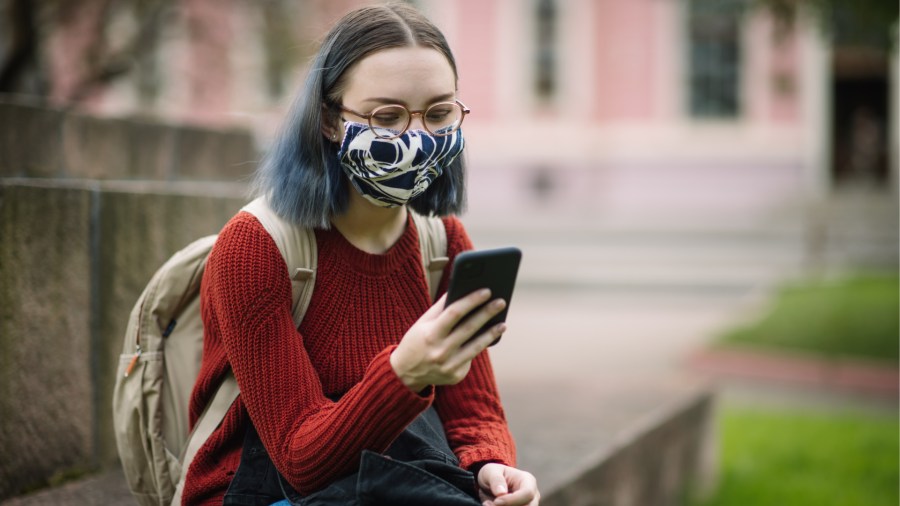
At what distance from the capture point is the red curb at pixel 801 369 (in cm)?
793

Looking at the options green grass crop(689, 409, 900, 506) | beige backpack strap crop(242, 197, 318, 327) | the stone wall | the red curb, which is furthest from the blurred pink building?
beige backpack strap crop(242, 197, 318, 327)

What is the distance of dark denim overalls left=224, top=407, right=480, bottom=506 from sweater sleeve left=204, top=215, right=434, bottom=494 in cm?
4

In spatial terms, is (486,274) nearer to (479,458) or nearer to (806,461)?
(479,458)

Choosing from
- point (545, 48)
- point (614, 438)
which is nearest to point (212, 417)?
point (614, 438)

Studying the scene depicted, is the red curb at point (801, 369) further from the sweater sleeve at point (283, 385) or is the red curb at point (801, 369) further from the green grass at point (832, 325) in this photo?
the sweater sleeve at point (283, 385)

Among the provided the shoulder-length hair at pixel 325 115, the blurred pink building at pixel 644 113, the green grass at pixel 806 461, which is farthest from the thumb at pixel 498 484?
the blurred pink building at pixel 644 113

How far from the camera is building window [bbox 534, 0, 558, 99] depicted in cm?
1995

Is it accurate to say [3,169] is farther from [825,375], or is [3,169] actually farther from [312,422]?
[825,375]

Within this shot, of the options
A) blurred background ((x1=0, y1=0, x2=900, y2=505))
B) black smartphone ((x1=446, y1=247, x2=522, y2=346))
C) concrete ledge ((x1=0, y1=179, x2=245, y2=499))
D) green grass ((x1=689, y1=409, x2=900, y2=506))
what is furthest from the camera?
green grass ((x1=689, y1=409, x2=900, y2=506))

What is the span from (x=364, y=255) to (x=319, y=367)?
26 cm

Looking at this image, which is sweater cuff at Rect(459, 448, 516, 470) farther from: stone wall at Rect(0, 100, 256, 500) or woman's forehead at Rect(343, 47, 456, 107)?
stone wall at Rect(0, 100, 256, 500)

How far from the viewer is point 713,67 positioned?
19.6m

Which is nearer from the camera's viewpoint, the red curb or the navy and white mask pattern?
the navy and white mask pattern

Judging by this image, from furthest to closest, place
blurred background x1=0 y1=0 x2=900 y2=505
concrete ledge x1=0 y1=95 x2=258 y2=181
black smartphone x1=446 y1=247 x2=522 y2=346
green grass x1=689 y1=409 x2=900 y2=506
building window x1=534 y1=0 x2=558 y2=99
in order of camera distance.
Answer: building window x1=534 y1=0 x2=558 y2=99 → green grass x1=689 y1=409 x2=900 y2=506 → blurred background x1=0 y1=0 x2=900 y2=505 → concrete ledge x1=0 y1=95 x2=258 y2=181 → black smartphone x1=446 y1=247 x2=522 y2=346
